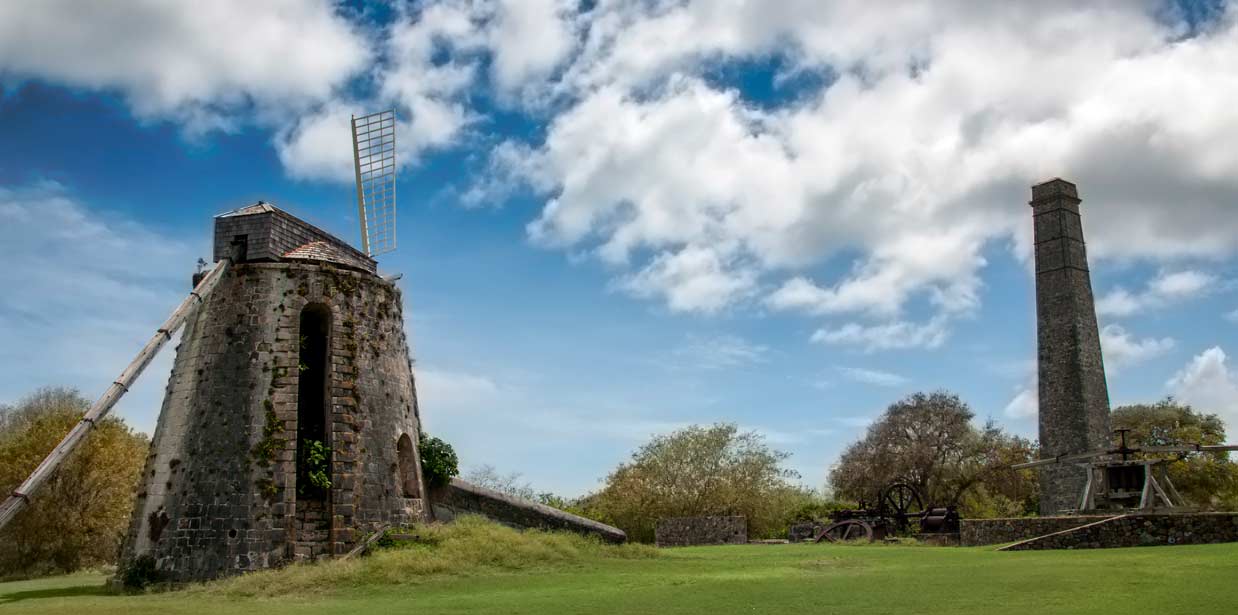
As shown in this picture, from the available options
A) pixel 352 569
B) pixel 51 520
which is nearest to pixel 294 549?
pixel 352 569

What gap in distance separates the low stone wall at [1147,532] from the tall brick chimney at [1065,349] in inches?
732

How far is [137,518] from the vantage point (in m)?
18.7

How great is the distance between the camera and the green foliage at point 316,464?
18.6 meters

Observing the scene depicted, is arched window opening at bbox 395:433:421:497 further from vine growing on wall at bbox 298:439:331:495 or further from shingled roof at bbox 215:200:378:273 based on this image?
shingled roof at bbox 215:200:378:273

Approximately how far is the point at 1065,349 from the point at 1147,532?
65.7ft

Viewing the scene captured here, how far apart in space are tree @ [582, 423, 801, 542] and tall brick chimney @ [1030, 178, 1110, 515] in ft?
34.3

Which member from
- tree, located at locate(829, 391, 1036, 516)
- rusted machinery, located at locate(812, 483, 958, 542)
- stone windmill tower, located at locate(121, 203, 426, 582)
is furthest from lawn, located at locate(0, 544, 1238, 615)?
tree, located at locate(829, 391, 1036, 516)

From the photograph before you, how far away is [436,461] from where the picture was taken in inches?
878

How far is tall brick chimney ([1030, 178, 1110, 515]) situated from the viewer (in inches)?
1407

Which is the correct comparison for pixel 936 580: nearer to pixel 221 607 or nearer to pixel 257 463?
pixel 221 607

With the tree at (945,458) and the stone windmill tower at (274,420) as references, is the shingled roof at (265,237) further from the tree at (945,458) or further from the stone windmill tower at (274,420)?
the tree at (945,458)

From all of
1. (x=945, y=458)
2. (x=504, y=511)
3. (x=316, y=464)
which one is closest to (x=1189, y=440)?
(x=945, y=458)

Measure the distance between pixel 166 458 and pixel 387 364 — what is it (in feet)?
15.7

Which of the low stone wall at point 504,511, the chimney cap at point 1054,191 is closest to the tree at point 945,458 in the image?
the chimney cap at point 1054,191
